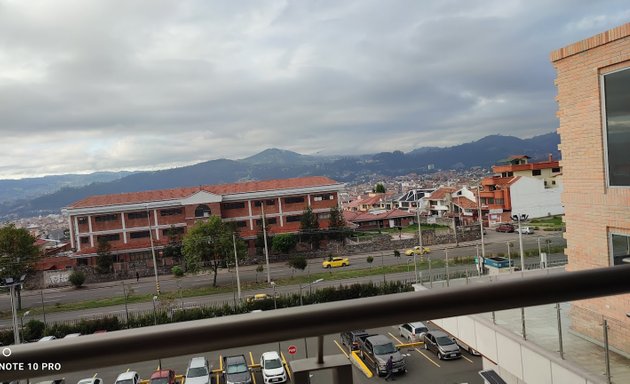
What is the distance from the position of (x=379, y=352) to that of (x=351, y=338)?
1.07ft

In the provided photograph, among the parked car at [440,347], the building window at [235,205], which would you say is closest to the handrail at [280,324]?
the parked car at [440,347]

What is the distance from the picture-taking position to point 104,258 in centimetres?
1728

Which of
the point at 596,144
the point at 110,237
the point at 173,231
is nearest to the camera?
the point at 596,144

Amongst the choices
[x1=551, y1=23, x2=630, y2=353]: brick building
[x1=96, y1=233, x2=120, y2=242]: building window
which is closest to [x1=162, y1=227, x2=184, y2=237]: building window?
[x1=96, y1=233, x2=120, y2=242]: building window

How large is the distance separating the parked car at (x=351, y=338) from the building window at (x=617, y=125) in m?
3.47

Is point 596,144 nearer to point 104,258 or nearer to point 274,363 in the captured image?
point 274,363

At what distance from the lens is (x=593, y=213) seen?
379 cm

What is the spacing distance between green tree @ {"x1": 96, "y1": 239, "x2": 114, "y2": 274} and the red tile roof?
1676mm

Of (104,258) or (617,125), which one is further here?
(104,258)

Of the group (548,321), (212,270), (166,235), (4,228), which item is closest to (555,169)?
(212,270)

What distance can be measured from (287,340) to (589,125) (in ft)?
12.9

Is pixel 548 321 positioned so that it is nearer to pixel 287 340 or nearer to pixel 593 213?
pixel 593 213

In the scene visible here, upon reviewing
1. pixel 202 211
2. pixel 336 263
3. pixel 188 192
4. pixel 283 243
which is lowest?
pixel 336 263

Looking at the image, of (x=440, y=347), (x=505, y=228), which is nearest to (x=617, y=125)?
(x=440, y=347)
